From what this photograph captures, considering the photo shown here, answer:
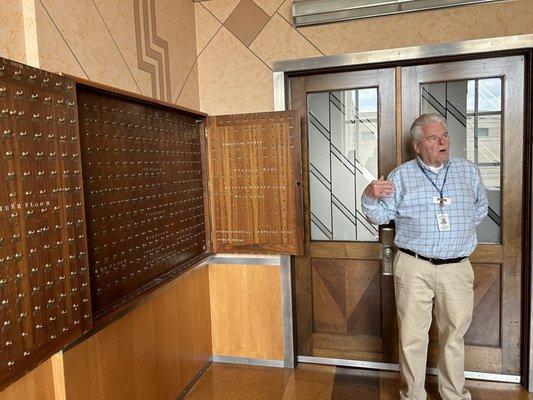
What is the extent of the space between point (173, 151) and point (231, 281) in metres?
1.02

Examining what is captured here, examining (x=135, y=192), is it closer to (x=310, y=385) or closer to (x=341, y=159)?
(x=341, y=159)

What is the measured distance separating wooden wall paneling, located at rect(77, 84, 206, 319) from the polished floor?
0.82 meters

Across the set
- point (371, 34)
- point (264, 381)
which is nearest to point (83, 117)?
point (371, 34)

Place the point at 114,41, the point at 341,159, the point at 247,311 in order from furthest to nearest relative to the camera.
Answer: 1. the point at 247,311
2. the point at 341,159
3. the point at 114,41

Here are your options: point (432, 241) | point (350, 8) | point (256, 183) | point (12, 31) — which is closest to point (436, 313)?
point (432, 241)

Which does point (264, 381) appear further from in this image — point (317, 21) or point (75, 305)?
point (317, 21)

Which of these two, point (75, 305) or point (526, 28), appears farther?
point (526, 28)

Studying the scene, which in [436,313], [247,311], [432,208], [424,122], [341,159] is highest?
[424,122]

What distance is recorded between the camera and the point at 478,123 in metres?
2.43

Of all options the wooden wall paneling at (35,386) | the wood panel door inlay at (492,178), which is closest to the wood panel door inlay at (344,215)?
the wood panel door inlay at (492,178)

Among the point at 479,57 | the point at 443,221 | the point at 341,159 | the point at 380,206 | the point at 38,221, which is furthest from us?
the point at 341,159

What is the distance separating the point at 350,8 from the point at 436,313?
1788 mm

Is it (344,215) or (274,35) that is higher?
(274,35)

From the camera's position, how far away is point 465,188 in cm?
210
